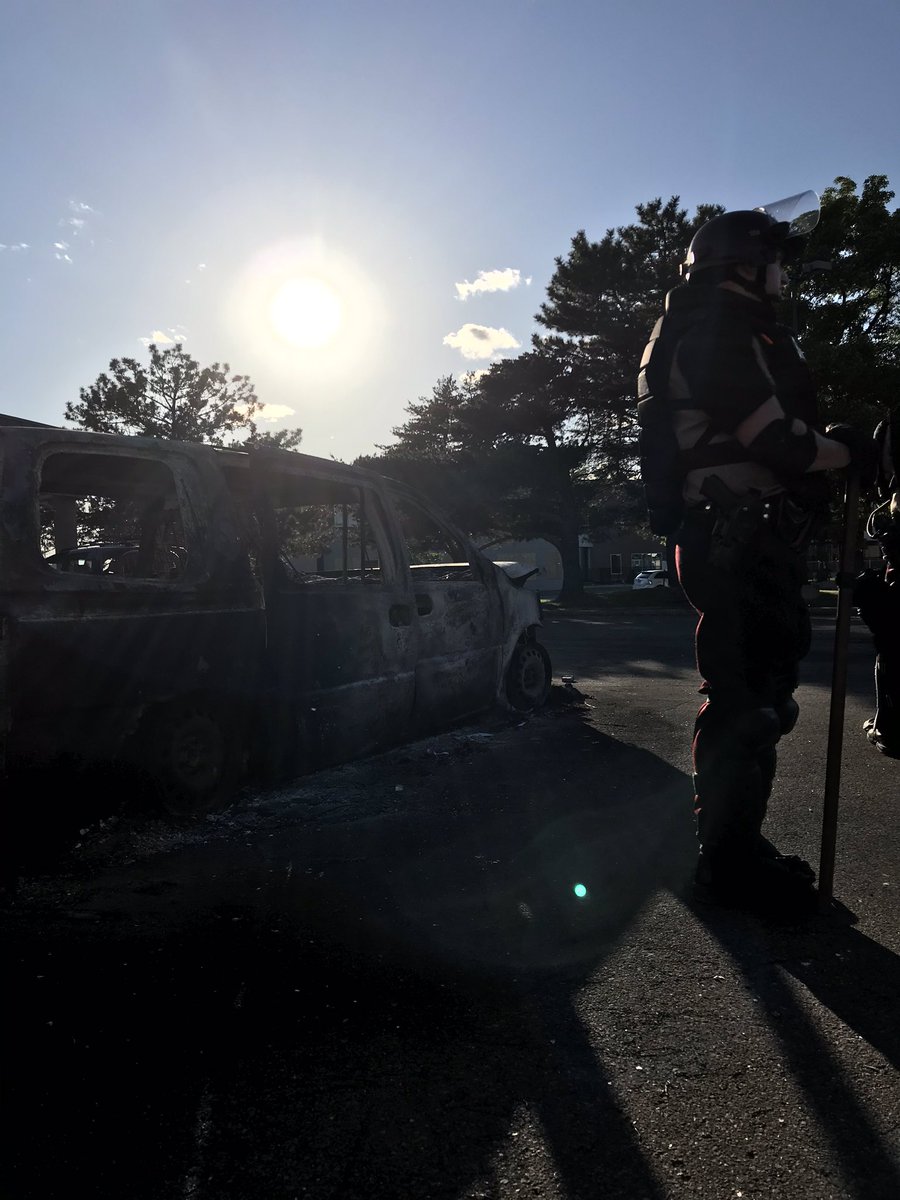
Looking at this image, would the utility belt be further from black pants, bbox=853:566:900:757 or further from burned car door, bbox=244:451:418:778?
burned car door, bbox=244:451:418:778

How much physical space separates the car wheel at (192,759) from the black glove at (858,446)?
2.88 m

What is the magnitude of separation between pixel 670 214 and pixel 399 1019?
30.9 metres

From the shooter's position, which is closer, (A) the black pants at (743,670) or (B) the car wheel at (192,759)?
(A) the black pants at (743,670)

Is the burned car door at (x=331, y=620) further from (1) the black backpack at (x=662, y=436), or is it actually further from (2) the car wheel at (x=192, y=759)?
(1) the black backpack at (x=662, y=436)

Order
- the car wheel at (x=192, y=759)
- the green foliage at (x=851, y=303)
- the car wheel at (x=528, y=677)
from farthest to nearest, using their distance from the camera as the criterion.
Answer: the green foliage at (x=851, y=303) < the car wheel at (x=528, y=677) < the car wheel at (x=192, y=759)

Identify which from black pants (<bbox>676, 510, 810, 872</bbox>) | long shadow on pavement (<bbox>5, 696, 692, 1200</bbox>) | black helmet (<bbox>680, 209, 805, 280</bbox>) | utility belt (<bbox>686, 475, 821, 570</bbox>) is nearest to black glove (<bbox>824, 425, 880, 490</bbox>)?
utility belt (<bbox>686, 475, 821, 570</bbox>)

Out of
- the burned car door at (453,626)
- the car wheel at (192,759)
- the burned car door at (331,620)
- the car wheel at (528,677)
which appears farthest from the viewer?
the car wheel at (528,677)

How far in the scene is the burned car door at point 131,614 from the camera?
131 inches

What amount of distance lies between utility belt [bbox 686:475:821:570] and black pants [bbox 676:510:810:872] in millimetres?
25

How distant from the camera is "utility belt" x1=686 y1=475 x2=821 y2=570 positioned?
275 cm

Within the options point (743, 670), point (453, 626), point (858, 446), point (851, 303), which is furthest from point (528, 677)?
point (851, 303)

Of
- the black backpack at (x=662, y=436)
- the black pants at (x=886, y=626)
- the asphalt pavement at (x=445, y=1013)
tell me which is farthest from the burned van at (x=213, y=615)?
the black pants at (x=886, y=626)

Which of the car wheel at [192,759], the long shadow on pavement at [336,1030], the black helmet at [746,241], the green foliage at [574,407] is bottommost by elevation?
the long shadow on pavement at [336,1030]

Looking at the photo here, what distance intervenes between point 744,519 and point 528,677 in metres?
4.20
